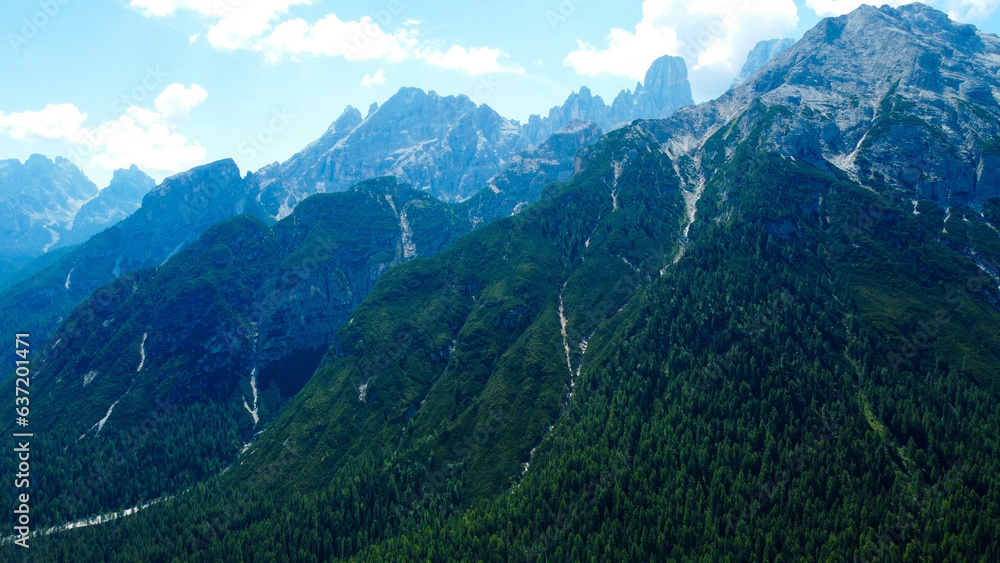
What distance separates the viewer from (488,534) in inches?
6895

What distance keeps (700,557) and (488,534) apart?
218 ft

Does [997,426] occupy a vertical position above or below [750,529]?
above

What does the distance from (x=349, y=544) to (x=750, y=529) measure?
13727 cm

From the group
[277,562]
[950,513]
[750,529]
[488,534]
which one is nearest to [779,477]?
[750,529]

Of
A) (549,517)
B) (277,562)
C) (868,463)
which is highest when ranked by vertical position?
(868,463)

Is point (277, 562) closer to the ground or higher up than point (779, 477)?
closer to the ground

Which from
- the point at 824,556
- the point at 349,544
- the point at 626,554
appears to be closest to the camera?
the point at 824,556

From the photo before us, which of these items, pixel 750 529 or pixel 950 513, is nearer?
pixel 950 513

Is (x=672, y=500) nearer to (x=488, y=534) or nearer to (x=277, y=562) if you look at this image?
(x=488, y=534)

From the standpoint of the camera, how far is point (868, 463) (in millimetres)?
178000

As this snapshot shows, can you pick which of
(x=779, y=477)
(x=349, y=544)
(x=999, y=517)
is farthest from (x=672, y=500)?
(x=349, y=544)

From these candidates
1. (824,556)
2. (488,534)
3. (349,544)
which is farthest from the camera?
(349,544)

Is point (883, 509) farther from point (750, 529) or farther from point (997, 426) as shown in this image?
point (997, 426)

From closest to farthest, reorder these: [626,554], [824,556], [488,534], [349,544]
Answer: [824,556], [626,554], [488,534], [349,544]
